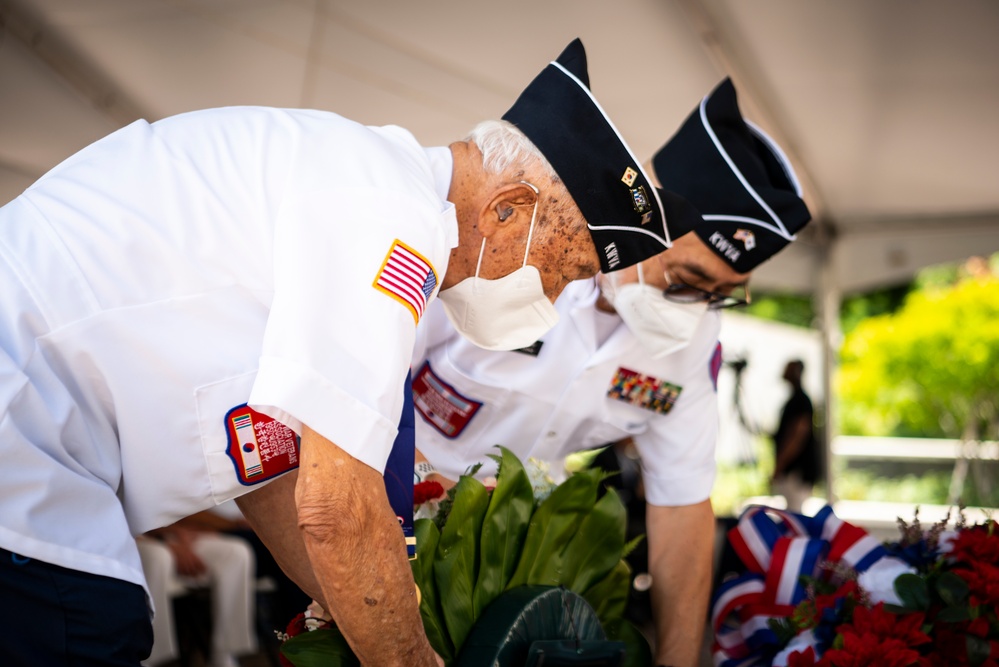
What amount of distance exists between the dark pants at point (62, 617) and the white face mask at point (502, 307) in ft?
2.05

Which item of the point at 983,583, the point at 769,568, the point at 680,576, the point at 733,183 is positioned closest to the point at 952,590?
the point at 983,583

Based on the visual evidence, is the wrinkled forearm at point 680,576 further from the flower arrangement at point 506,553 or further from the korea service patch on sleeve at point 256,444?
the korea service patch on sleeve at point 256,444

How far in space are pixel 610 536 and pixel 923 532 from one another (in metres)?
0.77

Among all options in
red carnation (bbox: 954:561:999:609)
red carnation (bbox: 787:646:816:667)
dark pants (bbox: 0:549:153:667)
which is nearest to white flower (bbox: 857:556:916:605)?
red carnation (bbox: 954:561:999:609)

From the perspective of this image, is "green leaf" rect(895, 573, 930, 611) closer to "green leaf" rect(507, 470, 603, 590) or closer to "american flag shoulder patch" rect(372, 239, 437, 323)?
"green leaf" rect(507, 470, 603, 590)

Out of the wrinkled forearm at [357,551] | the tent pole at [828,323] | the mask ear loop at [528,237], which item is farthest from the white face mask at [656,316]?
the tent pole at [828,323]

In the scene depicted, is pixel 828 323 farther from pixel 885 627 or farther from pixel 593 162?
pixel 593 162

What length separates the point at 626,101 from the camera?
16.5 feet

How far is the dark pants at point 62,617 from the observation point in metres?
1.05

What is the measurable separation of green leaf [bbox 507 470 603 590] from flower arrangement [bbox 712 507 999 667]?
46cm

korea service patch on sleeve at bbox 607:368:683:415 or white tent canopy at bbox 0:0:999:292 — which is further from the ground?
white tent canopy at bbox 0:0:999:292

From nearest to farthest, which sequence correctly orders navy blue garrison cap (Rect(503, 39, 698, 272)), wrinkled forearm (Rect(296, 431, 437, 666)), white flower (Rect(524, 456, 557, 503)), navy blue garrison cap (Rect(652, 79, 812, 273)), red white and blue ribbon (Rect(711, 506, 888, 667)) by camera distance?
wrinkled forearm (Rect(296, 431, 437, 666))
navy blue garrison cap (Rect(503, 39, 698, 272))
white flower (Rect(524, 456, 557, 503))
red white and blue ribbon (Rect(711, 506, 888, 667))
navy blue garrison cap (Rect(652, 79, 812, 273))

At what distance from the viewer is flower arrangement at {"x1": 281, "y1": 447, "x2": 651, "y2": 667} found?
4.37ft

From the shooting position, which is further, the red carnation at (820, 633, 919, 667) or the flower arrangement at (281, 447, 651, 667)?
the red carnation at (820, 633, 919, 667)
